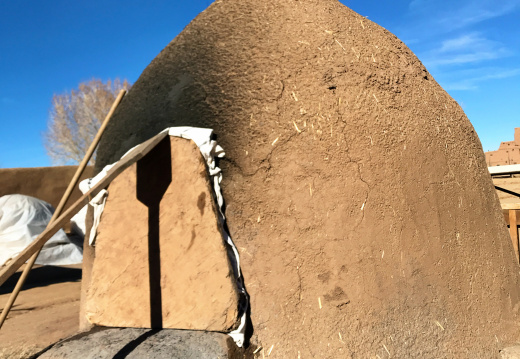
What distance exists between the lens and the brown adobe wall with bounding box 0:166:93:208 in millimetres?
9766

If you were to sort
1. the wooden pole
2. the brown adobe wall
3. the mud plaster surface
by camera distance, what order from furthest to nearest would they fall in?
1. the brown adobe wall
2. the wooden pole
3. the mud plaster surface

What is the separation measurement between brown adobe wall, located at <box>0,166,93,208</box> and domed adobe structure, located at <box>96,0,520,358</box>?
8355 mm

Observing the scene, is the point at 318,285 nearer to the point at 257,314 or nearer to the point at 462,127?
the point at 257,314

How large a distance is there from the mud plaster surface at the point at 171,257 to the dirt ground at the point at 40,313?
1649 mm

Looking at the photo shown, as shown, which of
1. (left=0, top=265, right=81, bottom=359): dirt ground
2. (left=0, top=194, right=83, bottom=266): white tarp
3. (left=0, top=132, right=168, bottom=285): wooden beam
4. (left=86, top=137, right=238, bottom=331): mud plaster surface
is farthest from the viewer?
(left=0, top=194, right=83, bottom=266): white tarp

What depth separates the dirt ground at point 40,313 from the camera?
3623 millimetres

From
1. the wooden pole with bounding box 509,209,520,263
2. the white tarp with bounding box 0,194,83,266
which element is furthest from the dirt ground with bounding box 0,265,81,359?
the wooden pole with bounding box 509,209,520,263

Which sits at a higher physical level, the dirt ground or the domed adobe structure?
the domed adobe structure

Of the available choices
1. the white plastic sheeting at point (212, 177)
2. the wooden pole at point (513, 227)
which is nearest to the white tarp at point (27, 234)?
the white plastic sheeting at point (212, 177)

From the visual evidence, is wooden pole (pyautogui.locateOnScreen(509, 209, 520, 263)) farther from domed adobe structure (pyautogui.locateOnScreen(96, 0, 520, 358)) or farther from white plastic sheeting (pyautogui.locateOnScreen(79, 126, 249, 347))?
white plastic sheeting (pyautogui.locateOnScreen(79, 126, 249, 347))

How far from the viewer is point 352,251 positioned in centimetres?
217

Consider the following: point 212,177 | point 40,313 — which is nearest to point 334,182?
point 212,177

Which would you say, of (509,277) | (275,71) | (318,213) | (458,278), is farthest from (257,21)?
(509,277)

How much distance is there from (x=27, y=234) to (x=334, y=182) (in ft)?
23.0
